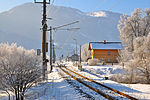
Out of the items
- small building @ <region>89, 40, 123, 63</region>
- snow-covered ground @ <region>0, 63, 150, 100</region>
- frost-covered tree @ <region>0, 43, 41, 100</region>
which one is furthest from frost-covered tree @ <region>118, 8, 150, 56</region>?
frost-covered tree @ <region>0, 43, 41, 100</region>

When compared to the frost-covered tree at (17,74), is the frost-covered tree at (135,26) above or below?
above

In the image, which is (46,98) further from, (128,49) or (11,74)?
(128,49)

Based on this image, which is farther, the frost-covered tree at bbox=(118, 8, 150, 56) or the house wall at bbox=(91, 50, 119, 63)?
the house wall at bbox=(91, 50, 119, 63)

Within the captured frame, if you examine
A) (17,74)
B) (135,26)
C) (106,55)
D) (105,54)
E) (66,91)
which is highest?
(135,26)

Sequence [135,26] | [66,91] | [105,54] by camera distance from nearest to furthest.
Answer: [66,91]
[135,26]
[105,54]

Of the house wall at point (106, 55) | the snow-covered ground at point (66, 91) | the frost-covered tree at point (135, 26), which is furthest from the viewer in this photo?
the house wall at point (106, 55)

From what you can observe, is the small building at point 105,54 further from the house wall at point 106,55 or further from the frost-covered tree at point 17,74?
the frost-covered tree at point 17,74

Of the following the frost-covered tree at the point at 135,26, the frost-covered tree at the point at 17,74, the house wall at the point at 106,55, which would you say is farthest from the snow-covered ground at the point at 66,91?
the house wall at the point at 106,55

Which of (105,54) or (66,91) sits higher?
(105,54)

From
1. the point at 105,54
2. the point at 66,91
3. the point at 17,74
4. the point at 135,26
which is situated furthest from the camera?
the point at 105,54

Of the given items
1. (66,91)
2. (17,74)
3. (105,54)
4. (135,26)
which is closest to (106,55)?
(105,54)

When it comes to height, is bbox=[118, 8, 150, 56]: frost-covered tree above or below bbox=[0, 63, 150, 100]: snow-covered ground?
above

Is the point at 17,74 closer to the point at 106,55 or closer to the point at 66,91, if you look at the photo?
the point at 66,91

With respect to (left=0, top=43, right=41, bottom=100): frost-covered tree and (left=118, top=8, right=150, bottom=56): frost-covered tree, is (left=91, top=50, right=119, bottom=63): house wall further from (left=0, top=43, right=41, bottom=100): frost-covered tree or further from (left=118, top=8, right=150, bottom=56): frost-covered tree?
(left=0, top=43, right=41, bottom=100): frost-covered tree
